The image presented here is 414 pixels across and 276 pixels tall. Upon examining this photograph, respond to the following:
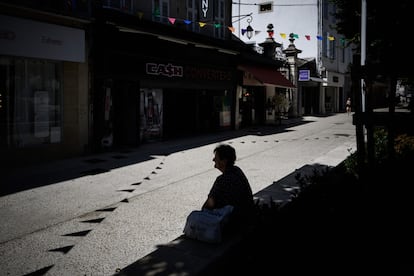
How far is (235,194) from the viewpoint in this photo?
393 cm

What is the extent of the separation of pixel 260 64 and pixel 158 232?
1907 centimetres

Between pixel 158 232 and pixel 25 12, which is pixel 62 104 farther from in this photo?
pixel 158 232

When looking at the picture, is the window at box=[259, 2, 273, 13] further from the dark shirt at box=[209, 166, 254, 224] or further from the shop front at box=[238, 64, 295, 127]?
the dark shirt at box=[209, 166, 254, 224]

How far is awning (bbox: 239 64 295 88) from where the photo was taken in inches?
780

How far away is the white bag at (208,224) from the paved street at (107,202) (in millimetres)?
830

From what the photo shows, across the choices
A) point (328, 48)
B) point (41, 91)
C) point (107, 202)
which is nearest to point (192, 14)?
point (41, 91)

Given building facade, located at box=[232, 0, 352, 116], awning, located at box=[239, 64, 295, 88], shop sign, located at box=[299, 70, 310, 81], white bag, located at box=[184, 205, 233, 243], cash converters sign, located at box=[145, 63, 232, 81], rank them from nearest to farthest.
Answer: white bag, located at box=[184, 205, 233, 243]
cash converters sign, located at box=[145, 63, 232, 81]
awning, located at box=[239, 64, 295, 88]
shop sign, located at box=[299, 70, 310, 81]
building facade, located at box=[232, 0, 352, 116]

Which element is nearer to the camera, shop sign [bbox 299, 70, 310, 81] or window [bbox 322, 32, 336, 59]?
shop sign [bbox 299, 70, 310, 81]

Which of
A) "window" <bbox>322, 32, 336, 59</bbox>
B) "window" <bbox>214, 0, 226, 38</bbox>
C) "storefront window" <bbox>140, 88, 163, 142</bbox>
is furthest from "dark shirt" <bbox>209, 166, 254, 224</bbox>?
"window" <bbox>322, 32, 336, 59</bbox>

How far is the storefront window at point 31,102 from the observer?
375 inches

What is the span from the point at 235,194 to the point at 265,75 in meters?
18.2

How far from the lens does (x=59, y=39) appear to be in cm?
1023

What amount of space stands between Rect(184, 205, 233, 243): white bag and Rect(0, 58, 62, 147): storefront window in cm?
770

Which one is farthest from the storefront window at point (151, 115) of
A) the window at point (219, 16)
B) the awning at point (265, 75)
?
the awning at point (265, 75)
